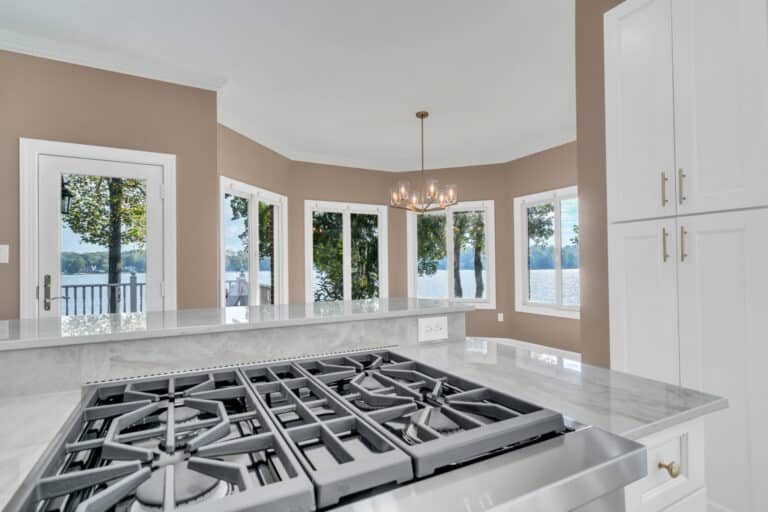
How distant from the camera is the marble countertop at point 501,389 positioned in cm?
52

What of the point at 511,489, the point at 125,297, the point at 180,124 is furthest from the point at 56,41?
the point at 511,489

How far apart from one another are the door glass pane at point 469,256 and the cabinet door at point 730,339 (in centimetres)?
426

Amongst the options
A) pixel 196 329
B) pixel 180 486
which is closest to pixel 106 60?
pixel 196 329

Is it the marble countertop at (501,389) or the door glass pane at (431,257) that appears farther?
the door glass pane at (431,257)

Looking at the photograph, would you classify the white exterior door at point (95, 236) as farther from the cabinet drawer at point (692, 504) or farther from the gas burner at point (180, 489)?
the cabinet drawer at point (692, 504)

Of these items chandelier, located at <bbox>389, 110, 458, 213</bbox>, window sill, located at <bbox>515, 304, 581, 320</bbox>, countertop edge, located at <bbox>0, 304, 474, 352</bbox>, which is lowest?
window sill, located at <bbox>515, 304, 581, 320</bbox>

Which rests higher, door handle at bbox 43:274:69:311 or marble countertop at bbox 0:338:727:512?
door handle at bbox 43:274:69:311

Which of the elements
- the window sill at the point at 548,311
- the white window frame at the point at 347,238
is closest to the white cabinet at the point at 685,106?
the window sill at the point at 548,311

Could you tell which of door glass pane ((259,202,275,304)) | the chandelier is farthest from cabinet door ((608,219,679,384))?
door glass pane ((259,202,275,304))

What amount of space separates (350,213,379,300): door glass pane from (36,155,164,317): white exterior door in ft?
10.1

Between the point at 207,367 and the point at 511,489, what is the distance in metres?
0.85

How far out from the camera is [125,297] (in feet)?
10.5

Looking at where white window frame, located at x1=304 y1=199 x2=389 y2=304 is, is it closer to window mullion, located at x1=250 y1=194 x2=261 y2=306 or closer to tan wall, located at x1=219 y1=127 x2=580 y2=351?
tan wall, located at x1=219 y1=127 x2=580 y2=351

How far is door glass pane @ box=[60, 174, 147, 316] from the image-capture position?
302 centimetres
